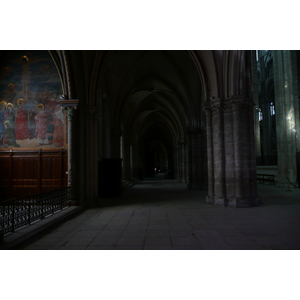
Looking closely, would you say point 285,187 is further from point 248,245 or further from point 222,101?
point 248,245

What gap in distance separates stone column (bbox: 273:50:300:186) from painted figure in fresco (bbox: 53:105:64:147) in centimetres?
1385

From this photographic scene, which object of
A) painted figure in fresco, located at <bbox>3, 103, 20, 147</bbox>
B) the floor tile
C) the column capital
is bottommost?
the floor tile

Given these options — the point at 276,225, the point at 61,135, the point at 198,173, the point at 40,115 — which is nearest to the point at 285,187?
the point at 198,173

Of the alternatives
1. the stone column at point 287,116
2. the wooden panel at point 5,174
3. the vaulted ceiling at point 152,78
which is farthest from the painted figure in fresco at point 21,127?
the stone column at point 287,116

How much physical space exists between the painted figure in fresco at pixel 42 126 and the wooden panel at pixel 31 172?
50cm

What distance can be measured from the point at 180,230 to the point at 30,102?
8533 millimetres

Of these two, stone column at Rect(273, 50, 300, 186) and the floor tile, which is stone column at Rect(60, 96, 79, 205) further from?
stone column at Rect(273, 50, 300, 186)

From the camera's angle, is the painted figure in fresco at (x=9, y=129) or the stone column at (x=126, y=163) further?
the stone column at (x=126, y=163)

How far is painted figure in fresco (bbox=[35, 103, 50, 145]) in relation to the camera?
1052 centimetres

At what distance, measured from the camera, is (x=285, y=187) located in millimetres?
15852

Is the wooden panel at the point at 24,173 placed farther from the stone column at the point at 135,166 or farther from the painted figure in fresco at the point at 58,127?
the stone column at the point at 135,166

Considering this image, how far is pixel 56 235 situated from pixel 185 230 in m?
2.99

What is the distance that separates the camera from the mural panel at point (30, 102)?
10539mm

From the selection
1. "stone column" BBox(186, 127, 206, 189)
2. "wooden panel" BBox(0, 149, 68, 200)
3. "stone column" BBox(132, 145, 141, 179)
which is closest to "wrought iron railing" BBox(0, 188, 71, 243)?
"wooden panel" BBox(0, 149, 68, 200)
